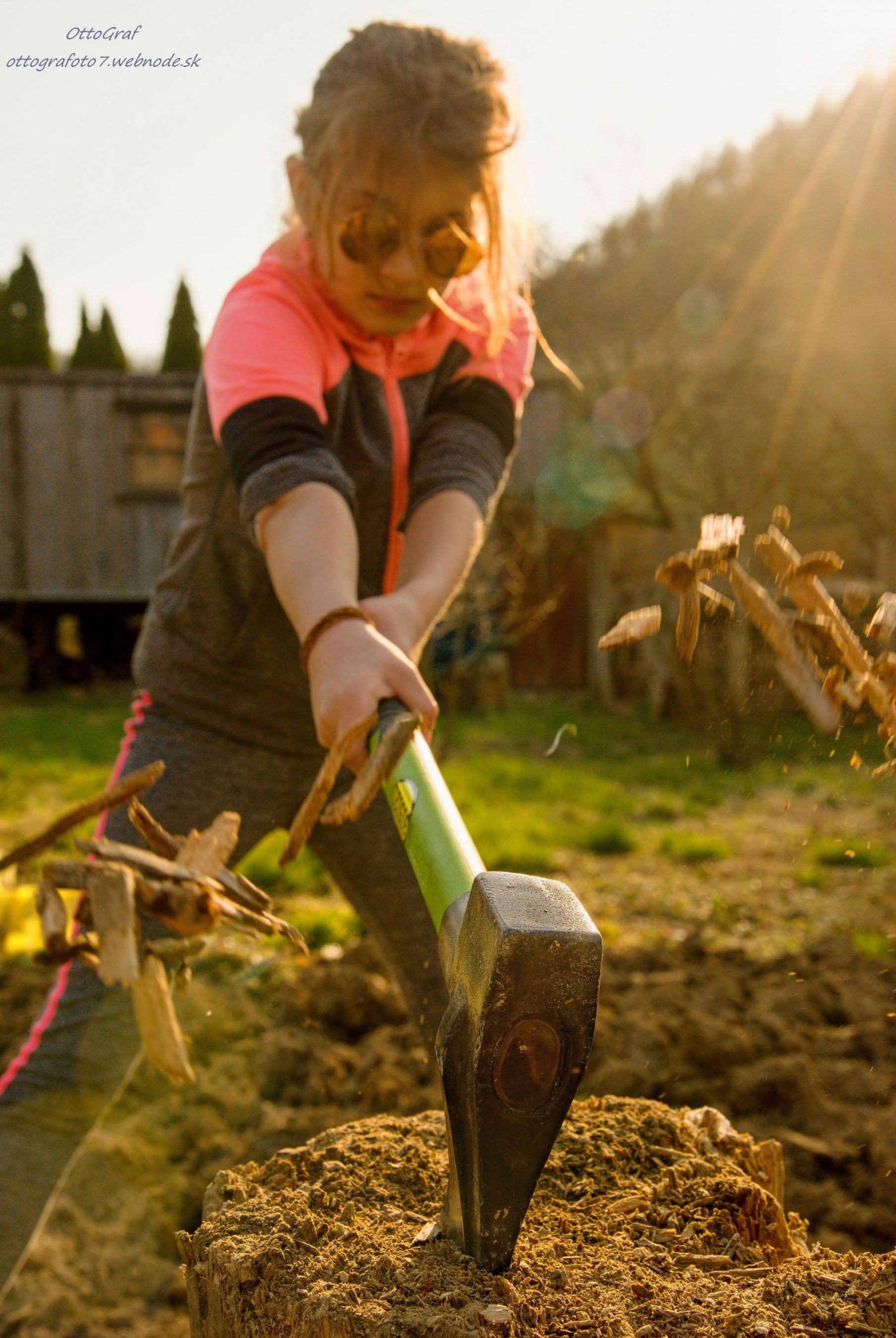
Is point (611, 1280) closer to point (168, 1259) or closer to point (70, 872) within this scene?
point (70, 872)

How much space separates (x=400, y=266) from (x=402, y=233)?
0.05m

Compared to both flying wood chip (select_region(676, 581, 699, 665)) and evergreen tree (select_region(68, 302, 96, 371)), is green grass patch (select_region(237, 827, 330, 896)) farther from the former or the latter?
flying wood chip (select_region(676, 581, 699, 665))

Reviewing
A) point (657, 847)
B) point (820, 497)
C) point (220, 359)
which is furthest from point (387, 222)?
point (820, 497)

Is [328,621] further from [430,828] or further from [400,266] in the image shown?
[400,266]

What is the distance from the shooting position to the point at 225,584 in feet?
6.66

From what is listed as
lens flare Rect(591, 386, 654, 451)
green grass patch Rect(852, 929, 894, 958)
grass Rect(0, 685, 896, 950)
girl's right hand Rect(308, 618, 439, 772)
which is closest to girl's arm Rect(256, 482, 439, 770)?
girl's right hand Rect(308, 618, 439, 772)

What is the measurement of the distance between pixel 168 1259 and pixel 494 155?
8.62ft

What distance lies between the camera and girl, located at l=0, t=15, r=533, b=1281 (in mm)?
1635

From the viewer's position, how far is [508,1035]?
39.0 inches

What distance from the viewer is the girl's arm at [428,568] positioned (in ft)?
5.31

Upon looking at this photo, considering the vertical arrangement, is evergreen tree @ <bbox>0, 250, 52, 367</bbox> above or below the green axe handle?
above

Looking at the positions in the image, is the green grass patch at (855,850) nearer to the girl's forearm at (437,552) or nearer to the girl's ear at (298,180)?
the girl's forearm at (437,552)

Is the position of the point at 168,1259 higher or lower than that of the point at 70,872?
lower

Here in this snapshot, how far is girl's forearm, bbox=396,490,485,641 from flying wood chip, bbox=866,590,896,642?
2.21 ft
